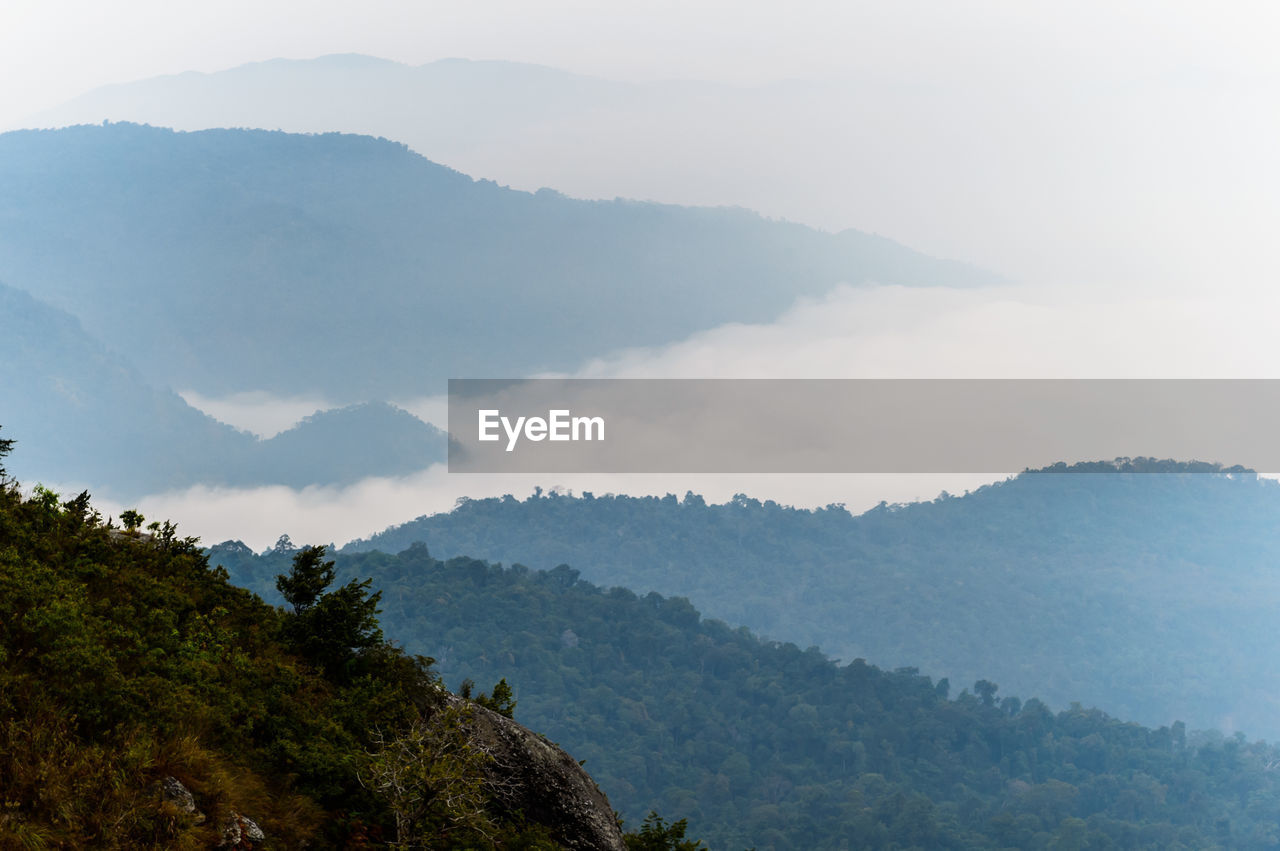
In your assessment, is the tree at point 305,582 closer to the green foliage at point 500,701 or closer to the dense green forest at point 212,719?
the dense green forest at point 212,719

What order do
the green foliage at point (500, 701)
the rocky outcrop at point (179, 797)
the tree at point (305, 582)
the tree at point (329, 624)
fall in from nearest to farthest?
the rocky outcrop at point (179, 797) < the tree at point (329, 624) < the tree at point (305, 582) < the green foliage at point (500, 701)

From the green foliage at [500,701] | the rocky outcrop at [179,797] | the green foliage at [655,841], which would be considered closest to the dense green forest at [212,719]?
the rocky outcrop at [179,797]

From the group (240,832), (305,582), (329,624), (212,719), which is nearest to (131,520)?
(305,582)

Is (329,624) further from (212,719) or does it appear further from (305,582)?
(212,719)

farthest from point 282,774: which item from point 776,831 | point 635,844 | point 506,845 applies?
point 776,831

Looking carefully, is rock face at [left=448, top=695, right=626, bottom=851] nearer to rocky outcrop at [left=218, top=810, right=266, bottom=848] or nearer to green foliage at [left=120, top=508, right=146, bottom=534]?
rocky outcrop at [left=218, top=810, right=266, bottom=848]

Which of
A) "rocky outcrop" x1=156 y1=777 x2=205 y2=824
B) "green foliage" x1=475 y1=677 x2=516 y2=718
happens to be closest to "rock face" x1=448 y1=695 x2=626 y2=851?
"green foliage" x1=475 y1=677 x2=516 y2=718
